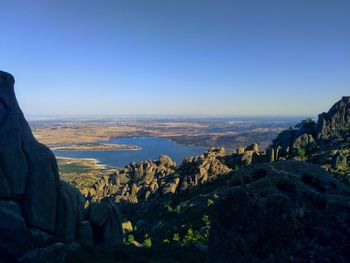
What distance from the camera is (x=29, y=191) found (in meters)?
27.6

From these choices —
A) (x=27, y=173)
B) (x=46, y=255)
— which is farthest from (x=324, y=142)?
(x=46, y=255)

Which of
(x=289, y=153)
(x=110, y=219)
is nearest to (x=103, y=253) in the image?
(x=110, y=219)

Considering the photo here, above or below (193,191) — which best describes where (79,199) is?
above

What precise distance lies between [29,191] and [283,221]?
20367 mm

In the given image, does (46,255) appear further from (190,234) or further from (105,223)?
(190,234)

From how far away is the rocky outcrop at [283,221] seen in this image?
49.8 ft

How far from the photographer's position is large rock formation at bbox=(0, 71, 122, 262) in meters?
26.0

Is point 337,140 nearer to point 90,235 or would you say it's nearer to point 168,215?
point 168,215

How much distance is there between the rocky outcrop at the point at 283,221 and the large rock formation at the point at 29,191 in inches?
581

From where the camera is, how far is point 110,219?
34.0 metres

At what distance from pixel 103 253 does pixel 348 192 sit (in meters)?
16.9

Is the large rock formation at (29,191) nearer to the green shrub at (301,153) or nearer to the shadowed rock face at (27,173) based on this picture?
the shadowed rock face at (27,173)

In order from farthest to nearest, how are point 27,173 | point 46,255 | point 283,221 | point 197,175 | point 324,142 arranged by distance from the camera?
point 324,142 → point 197,175 → point 27,173 → point 46,255 → point 283,221

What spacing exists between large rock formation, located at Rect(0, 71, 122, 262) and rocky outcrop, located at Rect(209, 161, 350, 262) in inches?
581
